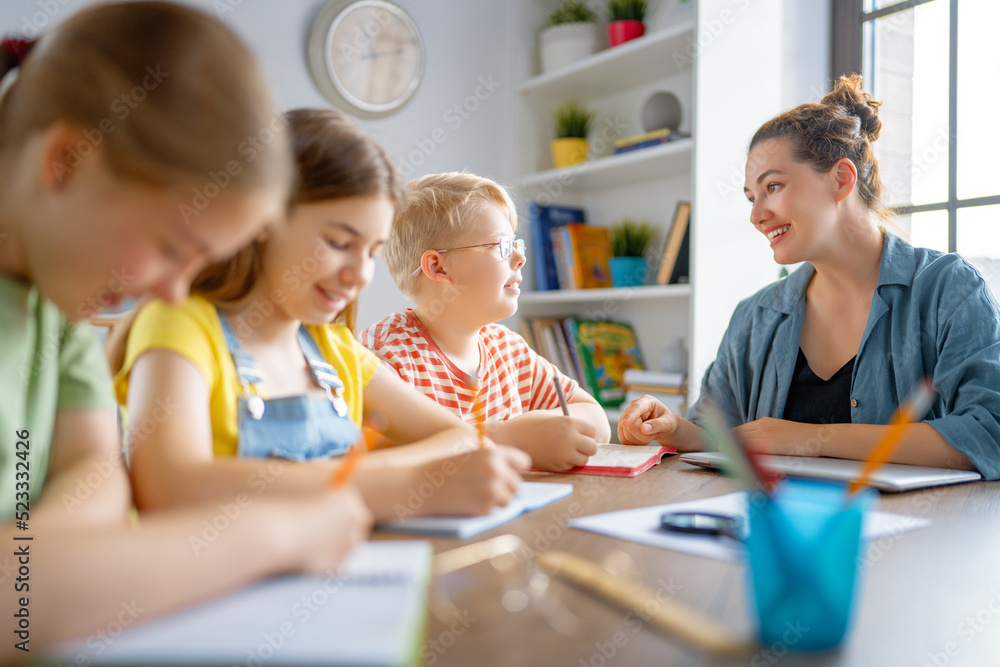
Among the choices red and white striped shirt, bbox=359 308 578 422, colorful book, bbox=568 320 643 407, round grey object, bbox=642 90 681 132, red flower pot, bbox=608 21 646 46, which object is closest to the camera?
red and white striped shirt, bbox=359 308 578 422

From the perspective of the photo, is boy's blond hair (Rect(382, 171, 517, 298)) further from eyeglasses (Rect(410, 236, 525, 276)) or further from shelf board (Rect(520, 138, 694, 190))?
shelf board (Rect(520, 138, 694, 190))

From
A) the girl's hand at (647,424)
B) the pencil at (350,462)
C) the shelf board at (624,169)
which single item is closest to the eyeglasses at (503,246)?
the girl's hand at (647,424)

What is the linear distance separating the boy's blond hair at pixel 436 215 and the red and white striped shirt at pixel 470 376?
0.42ft

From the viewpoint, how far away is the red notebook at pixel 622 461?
113 cm

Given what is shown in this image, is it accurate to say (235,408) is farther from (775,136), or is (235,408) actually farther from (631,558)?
(775,136)

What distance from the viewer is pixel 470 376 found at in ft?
5.32

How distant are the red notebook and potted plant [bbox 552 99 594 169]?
1.88 m

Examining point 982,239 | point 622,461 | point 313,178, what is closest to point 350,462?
point 313,178

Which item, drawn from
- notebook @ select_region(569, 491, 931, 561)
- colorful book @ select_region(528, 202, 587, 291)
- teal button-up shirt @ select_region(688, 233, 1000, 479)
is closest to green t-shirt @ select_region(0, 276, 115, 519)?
notebook @ select_region(569, 491, 931, 561)

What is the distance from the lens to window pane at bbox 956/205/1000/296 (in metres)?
2.22

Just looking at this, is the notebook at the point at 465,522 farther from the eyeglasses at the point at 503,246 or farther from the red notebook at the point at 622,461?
the eyeglasses at the point at 503,246

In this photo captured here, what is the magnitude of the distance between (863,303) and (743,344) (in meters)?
0.28

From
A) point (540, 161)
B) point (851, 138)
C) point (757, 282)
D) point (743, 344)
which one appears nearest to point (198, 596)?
point (743, 344)

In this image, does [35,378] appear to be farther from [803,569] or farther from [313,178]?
[803,569]
